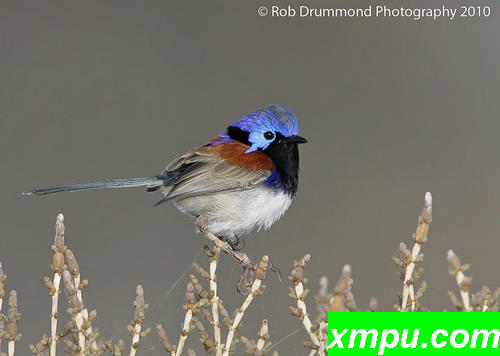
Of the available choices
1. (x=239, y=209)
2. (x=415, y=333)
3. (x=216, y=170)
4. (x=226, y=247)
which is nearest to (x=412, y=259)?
(x=415, y=333)

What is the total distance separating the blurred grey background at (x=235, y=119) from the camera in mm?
7152

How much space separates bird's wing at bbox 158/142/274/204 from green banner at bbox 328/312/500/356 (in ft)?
5.72

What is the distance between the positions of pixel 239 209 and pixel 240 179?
0.49 feet

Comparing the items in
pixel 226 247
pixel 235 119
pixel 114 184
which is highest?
pixel 235 119

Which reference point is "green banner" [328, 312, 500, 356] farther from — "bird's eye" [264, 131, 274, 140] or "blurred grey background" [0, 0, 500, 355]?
"blurred grey background" [0, 0, 500, 355]

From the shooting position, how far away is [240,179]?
438 centimetres

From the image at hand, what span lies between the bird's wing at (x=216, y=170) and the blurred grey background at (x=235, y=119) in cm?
180

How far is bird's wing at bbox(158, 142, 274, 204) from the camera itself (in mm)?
4352

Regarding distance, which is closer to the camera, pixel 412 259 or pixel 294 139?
pixel 412 259

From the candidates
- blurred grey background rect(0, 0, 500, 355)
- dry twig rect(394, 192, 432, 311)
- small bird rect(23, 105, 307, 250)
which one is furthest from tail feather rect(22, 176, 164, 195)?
dry twig rect(394, 192, 432, 311)

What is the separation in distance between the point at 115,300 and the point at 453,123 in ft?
14.4

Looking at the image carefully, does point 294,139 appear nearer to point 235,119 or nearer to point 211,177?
point 211,177

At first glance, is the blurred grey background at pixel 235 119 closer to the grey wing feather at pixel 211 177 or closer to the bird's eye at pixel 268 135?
the grey wing feather at pixel 211 177

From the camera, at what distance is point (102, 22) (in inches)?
391
